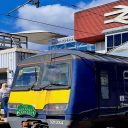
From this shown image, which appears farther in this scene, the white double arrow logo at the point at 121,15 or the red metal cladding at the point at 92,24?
the red metal cladding at the point at 92,24

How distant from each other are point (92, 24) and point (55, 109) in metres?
29.0

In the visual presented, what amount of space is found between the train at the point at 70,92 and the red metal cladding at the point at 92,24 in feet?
80.6

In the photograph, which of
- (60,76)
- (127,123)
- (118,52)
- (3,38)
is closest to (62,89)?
(60,76)

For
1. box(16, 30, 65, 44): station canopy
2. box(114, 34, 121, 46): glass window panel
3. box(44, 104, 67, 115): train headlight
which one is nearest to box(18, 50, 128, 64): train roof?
box(44, 104, 67, 115): train headlight

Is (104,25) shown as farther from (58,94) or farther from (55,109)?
(55,109)

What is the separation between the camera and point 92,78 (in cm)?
989

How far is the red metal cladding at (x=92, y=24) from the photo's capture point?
120ft

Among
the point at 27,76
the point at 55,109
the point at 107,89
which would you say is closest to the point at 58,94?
the point at 55,109

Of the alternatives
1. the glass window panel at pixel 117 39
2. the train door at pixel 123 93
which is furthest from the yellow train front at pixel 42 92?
the glass window panel at pixel 117 39

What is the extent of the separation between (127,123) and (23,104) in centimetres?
272

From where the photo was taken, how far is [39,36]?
37.9m

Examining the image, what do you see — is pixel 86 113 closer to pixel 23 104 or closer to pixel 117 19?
pixel 23 104

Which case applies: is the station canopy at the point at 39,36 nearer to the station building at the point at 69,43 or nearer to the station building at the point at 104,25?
the station building at the point at 69,43

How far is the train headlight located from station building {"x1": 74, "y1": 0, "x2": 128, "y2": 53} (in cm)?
2239
